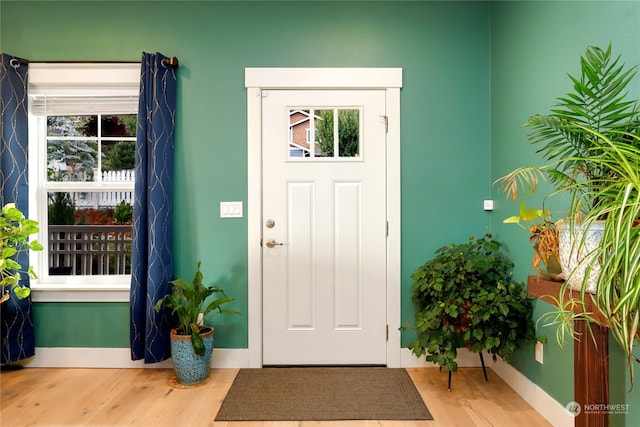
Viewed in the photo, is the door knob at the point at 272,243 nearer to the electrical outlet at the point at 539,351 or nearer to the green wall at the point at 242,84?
the green wall at the point at 242,84

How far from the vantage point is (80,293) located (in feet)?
8.82

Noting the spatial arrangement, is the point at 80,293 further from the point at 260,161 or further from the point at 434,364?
the point at 434,364

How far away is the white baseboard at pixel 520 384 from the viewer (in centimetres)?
195

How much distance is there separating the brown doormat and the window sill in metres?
1.00

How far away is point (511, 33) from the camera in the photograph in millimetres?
2428

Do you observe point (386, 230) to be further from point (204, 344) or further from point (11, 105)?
point (11, 105)

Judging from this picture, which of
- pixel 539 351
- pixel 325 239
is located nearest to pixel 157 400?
pixel 325 239

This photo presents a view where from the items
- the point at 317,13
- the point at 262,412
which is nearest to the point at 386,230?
the point at 262,412

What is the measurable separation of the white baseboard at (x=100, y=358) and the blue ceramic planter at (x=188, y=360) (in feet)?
0.77

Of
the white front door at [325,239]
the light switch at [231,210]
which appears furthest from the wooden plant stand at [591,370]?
the light switch at [231,210]

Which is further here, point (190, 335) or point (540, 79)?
point (190, 335)

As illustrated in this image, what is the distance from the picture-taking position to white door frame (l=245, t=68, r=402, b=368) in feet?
8.81

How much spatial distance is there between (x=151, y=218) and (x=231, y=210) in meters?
0.51

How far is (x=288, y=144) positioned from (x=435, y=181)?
3.47ft
